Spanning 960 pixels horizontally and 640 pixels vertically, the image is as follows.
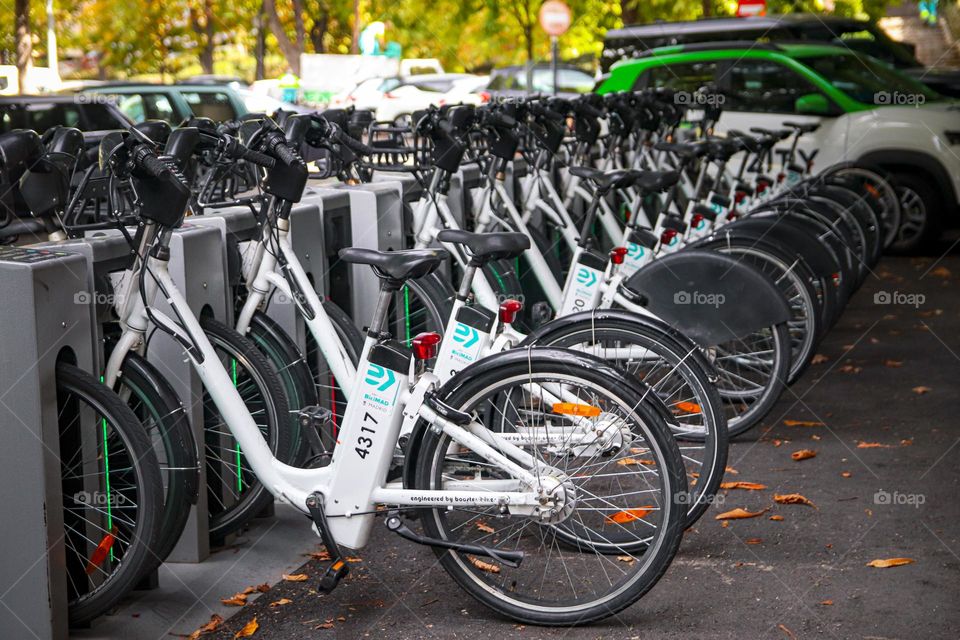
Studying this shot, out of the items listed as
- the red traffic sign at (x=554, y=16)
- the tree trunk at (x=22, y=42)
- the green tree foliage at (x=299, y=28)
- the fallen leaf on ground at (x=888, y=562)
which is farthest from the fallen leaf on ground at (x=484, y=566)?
the green tree foliage at (x=299, y=28)

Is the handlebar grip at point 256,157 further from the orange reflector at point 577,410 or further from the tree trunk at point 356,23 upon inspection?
the tree trunk at point 356,23

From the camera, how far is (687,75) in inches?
480

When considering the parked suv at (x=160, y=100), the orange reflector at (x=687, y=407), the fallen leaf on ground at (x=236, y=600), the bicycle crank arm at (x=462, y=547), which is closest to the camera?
the bicycle crank arm at (x=462, y=547)

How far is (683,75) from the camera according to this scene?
40.0ft

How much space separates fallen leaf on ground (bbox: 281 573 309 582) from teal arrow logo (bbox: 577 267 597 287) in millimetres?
1835

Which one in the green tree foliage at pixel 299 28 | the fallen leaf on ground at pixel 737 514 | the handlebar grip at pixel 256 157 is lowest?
the fallen leaf on ground at pixel 737 514

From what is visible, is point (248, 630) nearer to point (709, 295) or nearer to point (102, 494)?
point (102, 494)

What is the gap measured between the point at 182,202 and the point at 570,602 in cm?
160

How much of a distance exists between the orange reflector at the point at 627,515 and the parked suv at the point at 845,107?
7676mm

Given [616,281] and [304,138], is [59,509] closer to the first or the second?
[304,138]

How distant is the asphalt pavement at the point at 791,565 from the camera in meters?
3.81

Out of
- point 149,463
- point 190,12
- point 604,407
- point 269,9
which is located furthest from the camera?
point 190,12

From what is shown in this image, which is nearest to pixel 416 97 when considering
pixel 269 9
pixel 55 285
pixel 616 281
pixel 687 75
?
pixel 269 9

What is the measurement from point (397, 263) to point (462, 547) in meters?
0.84
